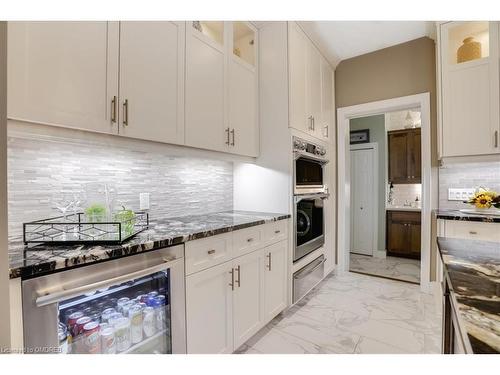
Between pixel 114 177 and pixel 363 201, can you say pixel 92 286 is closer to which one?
pixel 114 177

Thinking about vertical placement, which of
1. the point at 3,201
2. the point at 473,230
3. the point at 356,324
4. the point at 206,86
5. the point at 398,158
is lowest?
the point at 356,324

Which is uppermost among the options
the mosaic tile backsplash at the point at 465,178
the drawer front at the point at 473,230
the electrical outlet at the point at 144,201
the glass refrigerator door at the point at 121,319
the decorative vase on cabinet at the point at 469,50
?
the decorative vase on cabinet at the point at 469,50

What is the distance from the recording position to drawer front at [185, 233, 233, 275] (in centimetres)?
129

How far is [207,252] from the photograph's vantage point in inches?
55.1

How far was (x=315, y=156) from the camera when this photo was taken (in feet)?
8.63

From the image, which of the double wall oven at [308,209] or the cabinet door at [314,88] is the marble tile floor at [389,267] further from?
the cabinet door at [314,88]

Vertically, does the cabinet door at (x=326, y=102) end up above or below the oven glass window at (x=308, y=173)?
above

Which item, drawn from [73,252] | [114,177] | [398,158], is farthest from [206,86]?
[398,158]

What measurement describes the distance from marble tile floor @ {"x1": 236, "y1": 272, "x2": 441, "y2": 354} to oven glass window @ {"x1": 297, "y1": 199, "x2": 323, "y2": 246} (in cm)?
62

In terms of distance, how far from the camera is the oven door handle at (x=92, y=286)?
0.79 meters

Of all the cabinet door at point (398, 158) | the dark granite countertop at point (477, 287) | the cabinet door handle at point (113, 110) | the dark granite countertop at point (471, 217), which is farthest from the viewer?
the cabinet door at point (398, 158)

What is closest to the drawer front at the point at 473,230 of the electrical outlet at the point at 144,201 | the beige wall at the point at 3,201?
the electrical outlet at the point at 144,201

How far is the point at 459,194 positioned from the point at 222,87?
2559 mm

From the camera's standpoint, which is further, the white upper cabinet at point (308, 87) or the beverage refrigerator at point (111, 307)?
the white upper cabinet at point (308, 87)
